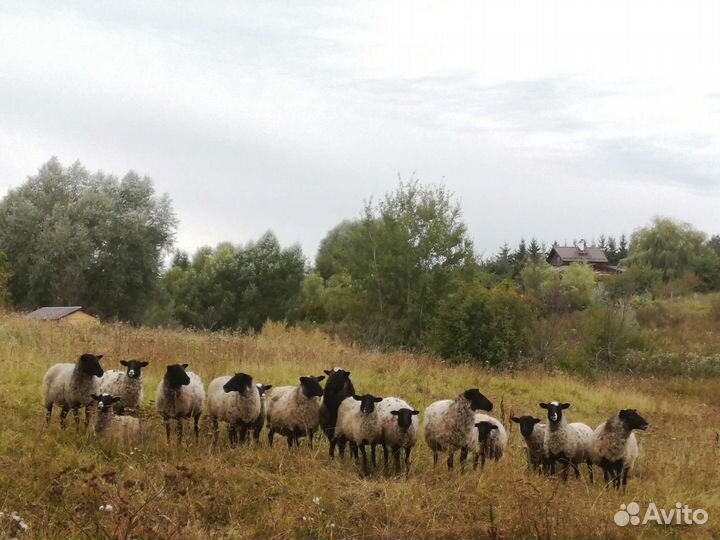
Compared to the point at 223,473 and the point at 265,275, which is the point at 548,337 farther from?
the point at 265,275

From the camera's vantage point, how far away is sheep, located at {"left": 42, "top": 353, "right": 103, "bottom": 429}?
938 cm

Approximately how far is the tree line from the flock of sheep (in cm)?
1432

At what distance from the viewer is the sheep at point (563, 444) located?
378 inches

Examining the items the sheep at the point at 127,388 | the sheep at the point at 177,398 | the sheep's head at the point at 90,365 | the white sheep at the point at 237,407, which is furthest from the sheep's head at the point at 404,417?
the sheep's head at the point at 90,365

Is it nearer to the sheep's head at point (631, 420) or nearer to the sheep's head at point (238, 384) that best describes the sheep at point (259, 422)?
the sheep's head at point (238, 384)

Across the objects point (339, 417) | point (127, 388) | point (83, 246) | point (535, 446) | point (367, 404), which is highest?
point (83, 246)

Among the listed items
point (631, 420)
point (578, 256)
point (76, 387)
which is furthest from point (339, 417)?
point (578, 256)

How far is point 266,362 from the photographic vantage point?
16016 mm

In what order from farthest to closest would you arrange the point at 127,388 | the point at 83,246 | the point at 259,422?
the point at 83,246
the point at 259,422
the point at 127,388

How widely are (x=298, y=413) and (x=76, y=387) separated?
3.25 meters

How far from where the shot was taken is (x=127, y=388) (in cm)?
950

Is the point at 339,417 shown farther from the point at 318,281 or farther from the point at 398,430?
the point at 318,281

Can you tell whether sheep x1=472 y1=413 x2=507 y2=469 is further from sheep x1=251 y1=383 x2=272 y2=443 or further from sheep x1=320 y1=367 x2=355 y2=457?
sheep x1=251 y1=383 x2=272 y2=443

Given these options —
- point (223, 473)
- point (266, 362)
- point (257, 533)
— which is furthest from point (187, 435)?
point (266, 362)
